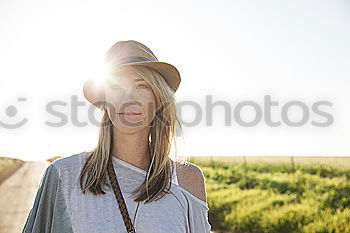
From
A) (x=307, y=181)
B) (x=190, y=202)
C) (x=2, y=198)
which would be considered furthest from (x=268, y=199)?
(x=190, y=202)

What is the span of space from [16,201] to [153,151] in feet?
30.2

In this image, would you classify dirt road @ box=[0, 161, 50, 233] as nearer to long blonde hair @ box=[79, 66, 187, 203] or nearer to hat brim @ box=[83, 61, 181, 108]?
hat brim @ box=[83, 61, 181, 108]

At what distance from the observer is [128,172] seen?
3.09 meters

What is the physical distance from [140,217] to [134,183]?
23 centimetres

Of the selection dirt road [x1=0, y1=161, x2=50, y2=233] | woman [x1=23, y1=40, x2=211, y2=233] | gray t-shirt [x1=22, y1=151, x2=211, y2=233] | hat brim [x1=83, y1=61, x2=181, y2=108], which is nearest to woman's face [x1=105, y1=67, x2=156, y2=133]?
woman [x1=23, y1=40, x2=211, y2=233]

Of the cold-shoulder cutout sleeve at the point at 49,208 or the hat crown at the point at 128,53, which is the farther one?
the hat crown at the point at 128,53

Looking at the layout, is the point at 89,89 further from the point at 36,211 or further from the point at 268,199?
the point at 268,199

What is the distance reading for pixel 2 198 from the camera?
12.2 metres

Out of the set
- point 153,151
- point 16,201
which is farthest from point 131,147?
point 16,201

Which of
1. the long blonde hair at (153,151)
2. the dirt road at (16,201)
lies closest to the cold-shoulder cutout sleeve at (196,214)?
the long blonde hair at (153,151)

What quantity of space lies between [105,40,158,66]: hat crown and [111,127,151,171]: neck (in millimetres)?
431

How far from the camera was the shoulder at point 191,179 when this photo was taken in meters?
3.24

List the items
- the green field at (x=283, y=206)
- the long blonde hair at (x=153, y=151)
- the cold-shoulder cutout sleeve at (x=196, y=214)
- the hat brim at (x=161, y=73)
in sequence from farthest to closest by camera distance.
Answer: the green field at (x=283, y=206)
the hat brim at (x=161, y=73)
the cold-shoulder cutout sleeve at (x=196, y=214)
the long blonde hair at (x=153, y=151)

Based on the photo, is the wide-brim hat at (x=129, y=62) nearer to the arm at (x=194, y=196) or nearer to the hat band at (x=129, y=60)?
the hat band at (x=129, y=60)
